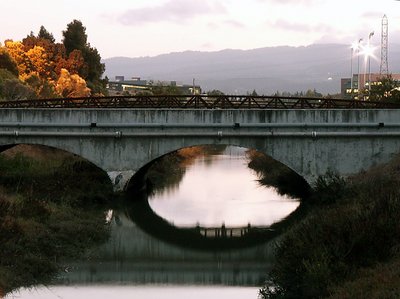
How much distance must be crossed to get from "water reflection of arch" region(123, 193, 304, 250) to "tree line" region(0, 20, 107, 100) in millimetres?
24459

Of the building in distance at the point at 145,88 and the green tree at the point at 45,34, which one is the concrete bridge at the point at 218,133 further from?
the green tree at the point at 45,34

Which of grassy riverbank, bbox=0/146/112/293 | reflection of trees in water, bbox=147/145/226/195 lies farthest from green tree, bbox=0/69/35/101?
reflection of trees in water, bbox=147/145/226/195

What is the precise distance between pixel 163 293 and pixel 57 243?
4.92 meters

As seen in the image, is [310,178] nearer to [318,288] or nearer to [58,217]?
[58,217]

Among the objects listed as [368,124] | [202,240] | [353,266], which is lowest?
[202,240]

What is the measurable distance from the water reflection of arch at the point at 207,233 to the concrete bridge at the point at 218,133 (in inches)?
116

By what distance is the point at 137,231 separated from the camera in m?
27.0

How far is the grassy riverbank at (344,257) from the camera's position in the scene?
41.7 ft

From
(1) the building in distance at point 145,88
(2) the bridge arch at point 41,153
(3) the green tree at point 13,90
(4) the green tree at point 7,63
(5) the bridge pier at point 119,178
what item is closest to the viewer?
(5) the bridge pier at point 119,178

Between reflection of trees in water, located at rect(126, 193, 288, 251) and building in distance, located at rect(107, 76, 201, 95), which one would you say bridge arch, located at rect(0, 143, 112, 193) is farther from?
building in distance, located at rect(107, 76, 201, 95)

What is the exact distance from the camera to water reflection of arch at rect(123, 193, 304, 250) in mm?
25203

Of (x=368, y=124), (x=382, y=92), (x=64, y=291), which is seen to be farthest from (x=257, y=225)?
(x=382, y=92)

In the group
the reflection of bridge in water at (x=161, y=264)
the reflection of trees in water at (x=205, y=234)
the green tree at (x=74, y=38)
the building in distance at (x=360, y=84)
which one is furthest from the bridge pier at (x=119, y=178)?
the green tree at (x=74, y=38)

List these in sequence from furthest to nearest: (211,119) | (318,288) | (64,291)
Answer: (211,119) < (64,291) < (318,288)
